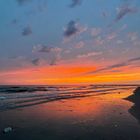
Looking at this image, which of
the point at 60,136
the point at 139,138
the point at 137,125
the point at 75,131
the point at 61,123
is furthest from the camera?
the point at 61,123

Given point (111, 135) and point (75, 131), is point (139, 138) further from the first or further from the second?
point (75, 131)

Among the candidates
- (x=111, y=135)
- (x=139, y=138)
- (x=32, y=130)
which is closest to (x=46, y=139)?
(x=32, y=130)

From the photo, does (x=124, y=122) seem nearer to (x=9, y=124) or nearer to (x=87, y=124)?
(x=87, y=124)

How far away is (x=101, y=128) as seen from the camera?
1279 centimetres

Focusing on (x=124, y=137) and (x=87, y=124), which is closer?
(x=124, y=137)

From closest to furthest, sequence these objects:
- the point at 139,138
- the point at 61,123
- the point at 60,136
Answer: the point at 139,138, the point at 60,136, the point at 61,123

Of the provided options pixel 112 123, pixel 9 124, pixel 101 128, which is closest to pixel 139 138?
pixel 101 128

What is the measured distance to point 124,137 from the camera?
10.8 metres

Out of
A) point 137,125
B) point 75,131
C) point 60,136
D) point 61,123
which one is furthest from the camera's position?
point 61,123

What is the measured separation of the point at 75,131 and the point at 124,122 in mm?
3861

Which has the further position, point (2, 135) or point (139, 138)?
point (2, 135)

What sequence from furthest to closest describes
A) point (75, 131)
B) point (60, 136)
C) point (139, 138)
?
point (75, 131) → point (60, 136) → point (139, 138)

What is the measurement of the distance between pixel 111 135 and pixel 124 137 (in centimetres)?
67

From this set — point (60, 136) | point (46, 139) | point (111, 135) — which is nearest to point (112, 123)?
point (111, 135)
